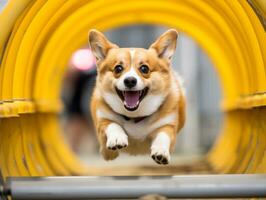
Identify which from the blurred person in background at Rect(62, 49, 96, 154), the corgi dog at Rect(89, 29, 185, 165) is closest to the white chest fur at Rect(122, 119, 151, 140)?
the corgi dog at Rect(89, 29, 185, 165)

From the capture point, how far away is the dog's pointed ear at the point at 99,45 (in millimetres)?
3385

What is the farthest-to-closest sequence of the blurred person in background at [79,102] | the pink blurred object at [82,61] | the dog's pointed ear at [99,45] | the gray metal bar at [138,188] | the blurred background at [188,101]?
1. the pink blurred object at [82,61]
2. the blurred person in background at [79,102]
3. the blurred background at [188,101]
4. the dog's pointed ear at [99,45]
5. the gray metal bar at [138,188]

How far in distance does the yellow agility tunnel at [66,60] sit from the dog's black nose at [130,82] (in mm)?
617

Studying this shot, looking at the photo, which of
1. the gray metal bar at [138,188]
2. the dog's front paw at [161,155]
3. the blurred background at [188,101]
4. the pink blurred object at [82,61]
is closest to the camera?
the gray metal bar at [138,188]

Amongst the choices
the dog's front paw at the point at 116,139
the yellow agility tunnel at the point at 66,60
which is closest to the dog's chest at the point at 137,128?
the dog's front paw at the point at 116,139

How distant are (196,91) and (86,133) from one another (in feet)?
6.73

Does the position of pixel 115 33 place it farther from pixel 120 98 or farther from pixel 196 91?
pixel 120 98

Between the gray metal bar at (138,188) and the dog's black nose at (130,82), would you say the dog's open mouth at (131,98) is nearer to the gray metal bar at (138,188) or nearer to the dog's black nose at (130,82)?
the dog's black nose at (130,82)

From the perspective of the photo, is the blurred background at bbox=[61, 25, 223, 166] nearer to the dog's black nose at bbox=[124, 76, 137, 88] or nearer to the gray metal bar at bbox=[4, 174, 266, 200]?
the dog's black nose at bbox=[124, 76, 137, 88]

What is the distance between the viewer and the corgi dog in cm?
320

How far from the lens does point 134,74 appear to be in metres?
3.11

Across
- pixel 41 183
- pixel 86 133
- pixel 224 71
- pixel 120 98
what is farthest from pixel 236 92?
pixel 86 133

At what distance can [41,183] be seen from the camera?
9.30ft

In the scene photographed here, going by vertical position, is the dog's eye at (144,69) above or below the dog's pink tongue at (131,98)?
above
